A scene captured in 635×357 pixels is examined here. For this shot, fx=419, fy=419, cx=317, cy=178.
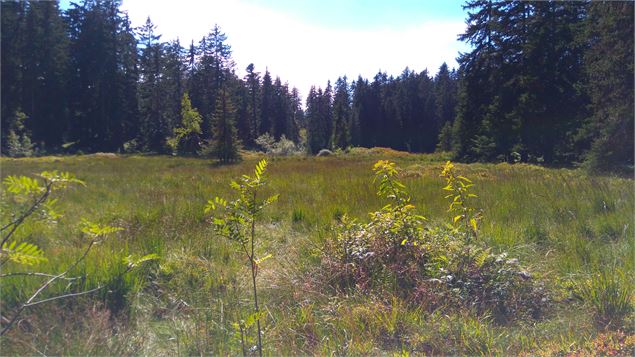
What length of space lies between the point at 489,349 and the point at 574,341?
0.65 metres

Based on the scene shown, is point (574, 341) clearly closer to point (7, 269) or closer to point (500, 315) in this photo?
point (500, 315)

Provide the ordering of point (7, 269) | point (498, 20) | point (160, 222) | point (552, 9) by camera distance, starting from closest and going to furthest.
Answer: point (7, 269)
point (160, 222)
point (552, 9)
point (498, 20)

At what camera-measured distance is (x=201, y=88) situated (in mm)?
12547

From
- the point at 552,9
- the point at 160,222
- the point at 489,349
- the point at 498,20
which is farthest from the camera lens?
the point at 498,20

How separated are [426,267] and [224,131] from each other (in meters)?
13.8

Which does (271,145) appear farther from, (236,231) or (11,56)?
(236,231)

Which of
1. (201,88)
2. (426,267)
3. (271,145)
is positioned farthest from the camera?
(271,145)

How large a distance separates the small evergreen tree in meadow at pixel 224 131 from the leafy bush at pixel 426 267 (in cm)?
1086

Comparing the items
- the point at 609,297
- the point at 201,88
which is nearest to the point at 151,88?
the point at 201,88

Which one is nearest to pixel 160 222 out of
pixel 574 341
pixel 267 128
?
pixel 574 341

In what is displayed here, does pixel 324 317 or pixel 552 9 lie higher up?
pixel 552 9

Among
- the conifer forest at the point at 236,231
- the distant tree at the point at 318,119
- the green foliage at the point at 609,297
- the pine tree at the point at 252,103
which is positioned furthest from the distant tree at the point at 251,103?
the distant tree at the point at 318,119

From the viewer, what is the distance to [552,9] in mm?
26062

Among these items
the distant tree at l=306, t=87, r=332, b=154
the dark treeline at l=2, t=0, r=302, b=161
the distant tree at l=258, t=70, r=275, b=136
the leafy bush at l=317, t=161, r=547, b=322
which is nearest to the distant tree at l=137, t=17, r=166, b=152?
the dark treeline at l=2, t=0, r=302, b=161
